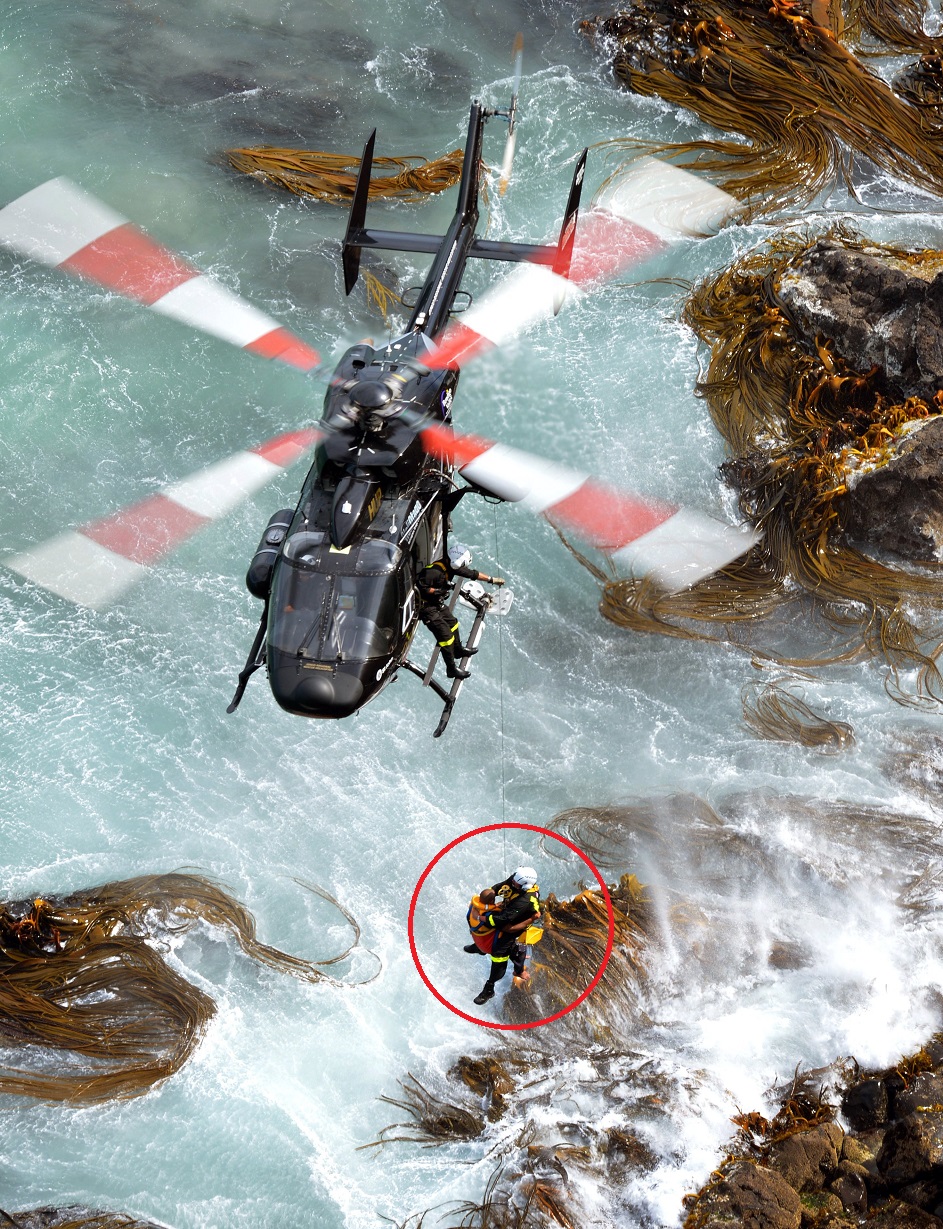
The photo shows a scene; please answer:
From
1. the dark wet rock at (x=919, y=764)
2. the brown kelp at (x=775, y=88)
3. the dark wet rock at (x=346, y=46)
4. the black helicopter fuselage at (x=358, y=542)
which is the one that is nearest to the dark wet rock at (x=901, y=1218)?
the dark wet rock at (x=919, y=764)

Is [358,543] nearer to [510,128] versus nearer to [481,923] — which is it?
[481,923]

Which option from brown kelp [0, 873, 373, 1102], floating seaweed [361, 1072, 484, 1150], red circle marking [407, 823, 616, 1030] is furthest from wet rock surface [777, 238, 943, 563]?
floating seaweed [361, 1072, 484, 1150]

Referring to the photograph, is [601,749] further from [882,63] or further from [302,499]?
[882,63]

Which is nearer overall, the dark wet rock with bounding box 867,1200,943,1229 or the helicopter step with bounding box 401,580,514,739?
the dark wet rock with bounding box 867,1200,943,1229

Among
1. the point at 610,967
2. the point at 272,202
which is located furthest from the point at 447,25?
the point at 610,967

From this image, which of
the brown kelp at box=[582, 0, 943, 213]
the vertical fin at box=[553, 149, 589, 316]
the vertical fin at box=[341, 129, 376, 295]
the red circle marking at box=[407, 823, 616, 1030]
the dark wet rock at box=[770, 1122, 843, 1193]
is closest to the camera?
the dark wet rock at box=[770, 1122, 843, 1193]

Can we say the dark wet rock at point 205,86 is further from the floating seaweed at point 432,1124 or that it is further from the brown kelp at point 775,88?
the floating seaweed at point 432,1124

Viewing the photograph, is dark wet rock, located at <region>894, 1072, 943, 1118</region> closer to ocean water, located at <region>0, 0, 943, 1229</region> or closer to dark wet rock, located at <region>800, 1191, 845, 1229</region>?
ocean water, located at <region>0, 0, 943, 1229</region>
